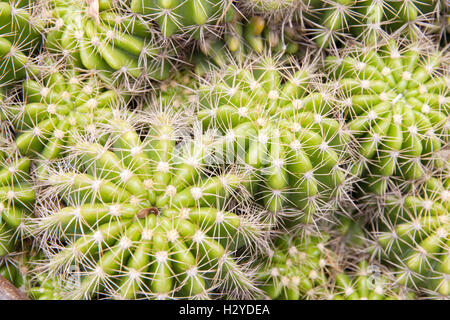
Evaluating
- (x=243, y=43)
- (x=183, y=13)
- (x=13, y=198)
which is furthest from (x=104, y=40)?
(x=13, y=198)

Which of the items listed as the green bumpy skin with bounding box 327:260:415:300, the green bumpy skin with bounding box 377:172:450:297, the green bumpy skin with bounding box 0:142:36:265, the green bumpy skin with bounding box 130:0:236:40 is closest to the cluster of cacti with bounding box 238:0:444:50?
the green bumpy skin with bounding box 130:0:236:40

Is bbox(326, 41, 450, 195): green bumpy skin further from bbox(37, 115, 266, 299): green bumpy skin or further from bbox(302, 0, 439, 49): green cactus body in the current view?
bbox(37, 115, 266, 299): green bumpy skin

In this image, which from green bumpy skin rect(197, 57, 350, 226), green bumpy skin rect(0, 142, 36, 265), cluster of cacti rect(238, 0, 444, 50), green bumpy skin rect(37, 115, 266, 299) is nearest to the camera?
green bumpy skin rect(37, 115, 266, 299)

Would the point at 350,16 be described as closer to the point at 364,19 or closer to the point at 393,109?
the point at 364,19

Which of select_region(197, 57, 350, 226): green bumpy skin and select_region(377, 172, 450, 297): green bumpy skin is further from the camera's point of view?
select_region(377, 172, 450, 297): green bumpy skin

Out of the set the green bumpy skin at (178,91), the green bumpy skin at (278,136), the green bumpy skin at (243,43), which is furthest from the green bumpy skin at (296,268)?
the green bumpy skin at (243,43)

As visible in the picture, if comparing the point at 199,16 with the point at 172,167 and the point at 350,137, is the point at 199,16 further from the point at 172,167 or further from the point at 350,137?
the point at 350,137
